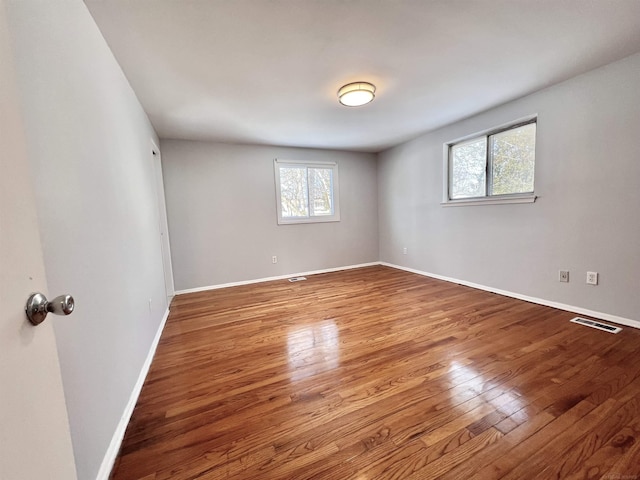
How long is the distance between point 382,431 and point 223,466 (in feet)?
2.50

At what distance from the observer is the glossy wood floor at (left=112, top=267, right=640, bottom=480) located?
1168 millimetres

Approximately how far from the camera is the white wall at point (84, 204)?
92 cm

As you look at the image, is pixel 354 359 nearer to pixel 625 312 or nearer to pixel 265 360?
pixel 265 360

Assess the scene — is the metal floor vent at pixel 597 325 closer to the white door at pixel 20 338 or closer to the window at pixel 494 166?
the window at pixel 494 166

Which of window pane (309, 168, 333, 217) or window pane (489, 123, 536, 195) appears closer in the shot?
window pane (489, 123, 536, 195)

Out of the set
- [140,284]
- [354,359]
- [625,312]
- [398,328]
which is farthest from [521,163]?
[140,284]

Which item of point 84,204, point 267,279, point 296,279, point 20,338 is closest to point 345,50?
point 84,204

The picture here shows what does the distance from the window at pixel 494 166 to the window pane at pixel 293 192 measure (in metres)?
2.31

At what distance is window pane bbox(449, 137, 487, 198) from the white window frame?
4cm

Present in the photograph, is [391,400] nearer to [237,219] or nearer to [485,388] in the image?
[485,388]

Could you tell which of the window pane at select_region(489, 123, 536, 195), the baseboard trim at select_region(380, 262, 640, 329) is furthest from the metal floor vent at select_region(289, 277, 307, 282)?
the window pane at select_region(489, 123, 536, 195)

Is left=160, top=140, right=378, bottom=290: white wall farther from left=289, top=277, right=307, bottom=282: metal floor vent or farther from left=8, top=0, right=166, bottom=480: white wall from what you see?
left=8, top=0, right=166, bottom=480: white wall

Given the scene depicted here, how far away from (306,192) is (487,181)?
2731 mm

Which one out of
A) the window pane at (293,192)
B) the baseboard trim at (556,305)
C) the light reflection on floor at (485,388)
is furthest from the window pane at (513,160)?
the window pane at (293,192)
